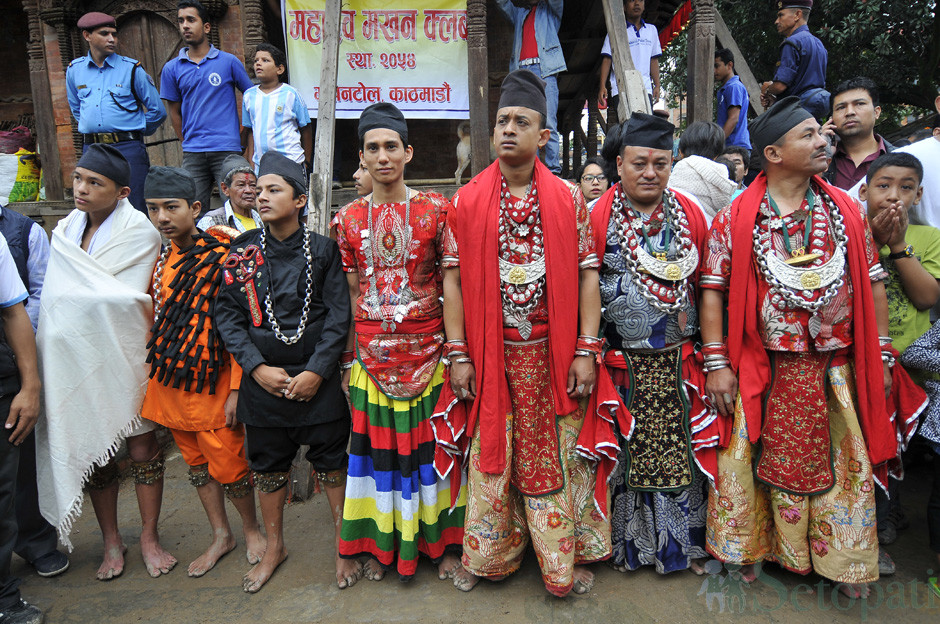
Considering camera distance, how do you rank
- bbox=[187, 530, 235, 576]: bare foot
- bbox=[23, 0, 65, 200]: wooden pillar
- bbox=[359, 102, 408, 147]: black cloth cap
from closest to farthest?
1. bbox=[359, 102, 408, 147]: black cloth cap
2. bbox=[187, 530, 235, 576]: bare foot
3. bbox=[23, 0, 65, 200]: wooden pillar

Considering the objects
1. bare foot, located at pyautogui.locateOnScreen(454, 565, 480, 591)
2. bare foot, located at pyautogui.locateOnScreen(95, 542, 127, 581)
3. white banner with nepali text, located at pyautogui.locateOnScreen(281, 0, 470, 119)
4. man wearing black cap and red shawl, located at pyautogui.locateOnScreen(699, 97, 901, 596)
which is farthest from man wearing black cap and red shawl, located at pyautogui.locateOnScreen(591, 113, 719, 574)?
white banner with nepali text, located at pyautogui.locateOnScreen(281, 0, 470, 119)

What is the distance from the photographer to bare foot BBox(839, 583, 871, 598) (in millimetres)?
2459

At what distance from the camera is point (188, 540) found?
10.8ft

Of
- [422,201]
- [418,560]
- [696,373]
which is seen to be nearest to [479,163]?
[422,201]

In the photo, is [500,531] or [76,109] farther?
[76,109]

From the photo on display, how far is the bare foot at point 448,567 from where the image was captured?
2.77m

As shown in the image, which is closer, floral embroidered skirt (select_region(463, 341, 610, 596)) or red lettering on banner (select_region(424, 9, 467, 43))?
floral embroidered skirt (select_region(463, 341, 610, 596))

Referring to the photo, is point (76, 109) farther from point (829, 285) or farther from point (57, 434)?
point (829, 285)

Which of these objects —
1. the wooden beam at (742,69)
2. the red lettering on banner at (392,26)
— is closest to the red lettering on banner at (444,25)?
the red lettering on banner at (392,26)

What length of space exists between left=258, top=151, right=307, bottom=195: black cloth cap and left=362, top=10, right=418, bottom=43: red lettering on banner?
4257 millimetres

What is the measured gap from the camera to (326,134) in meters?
4.22

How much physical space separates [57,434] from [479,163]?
3.88m

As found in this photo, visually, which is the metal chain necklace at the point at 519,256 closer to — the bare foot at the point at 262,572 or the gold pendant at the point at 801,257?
the gold pendant at the point at 801,257

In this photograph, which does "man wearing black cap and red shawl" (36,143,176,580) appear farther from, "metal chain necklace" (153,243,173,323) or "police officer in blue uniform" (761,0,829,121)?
"police officer in blue uniform" (761,0,829,121)
